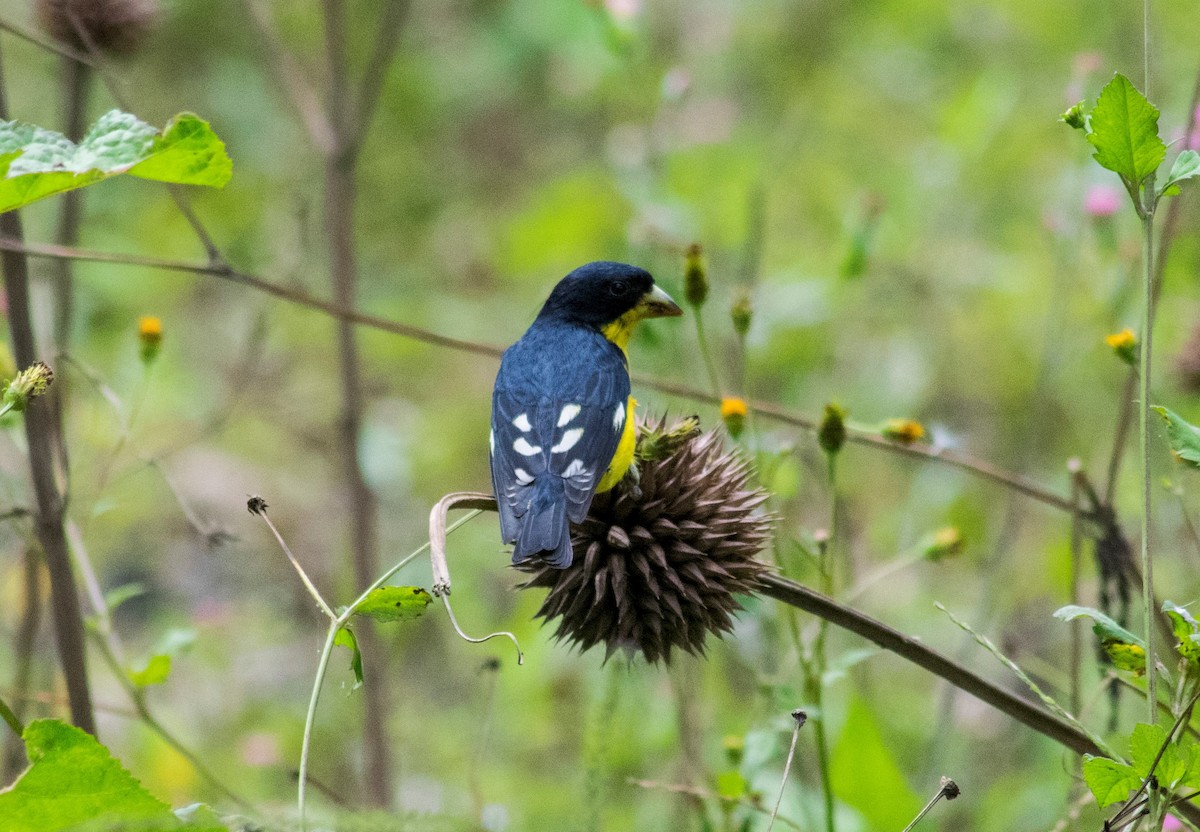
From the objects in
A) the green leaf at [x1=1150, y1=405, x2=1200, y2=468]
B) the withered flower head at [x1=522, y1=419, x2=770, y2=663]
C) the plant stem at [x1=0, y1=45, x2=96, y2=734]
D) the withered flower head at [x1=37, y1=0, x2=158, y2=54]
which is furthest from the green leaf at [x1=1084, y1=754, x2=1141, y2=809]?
the withered flower head at [x1=37, y1=0, x2=158, y2=54]

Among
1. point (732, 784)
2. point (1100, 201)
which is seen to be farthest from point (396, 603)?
point (1100, 201)

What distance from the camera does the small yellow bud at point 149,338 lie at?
2.26 m

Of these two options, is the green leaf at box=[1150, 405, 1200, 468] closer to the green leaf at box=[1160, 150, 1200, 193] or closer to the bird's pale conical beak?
the green leaf at box=[1160, 150, 1200, 193]

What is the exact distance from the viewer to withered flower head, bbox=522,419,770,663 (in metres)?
1.82

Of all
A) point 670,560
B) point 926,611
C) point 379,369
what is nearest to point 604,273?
point 670,560

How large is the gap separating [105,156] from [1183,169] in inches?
45.8

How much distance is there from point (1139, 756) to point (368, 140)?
5344 mm

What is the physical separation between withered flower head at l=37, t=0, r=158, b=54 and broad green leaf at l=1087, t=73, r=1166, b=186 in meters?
2.68

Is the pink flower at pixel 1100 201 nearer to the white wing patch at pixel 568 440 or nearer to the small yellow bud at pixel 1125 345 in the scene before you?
the small yellow bud at pixel 1125 345

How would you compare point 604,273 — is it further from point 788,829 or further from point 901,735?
point 901,735

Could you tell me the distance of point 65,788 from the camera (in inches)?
48.9

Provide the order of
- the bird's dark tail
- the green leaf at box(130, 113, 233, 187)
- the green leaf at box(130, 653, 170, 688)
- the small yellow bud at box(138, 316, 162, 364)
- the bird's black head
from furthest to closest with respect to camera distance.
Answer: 1. the bird's black head
2. the small yellow bud at box(138, 316, 162, 364)
3. the green leaf at box(130, 653, 170, 688)
4. the bird's dark tail
5. the green leaf at box(130, 113, 233, 187)

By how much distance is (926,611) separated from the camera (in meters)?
3.96

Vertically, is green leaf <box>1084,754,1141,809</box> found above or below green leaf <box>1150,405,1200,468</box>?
below
